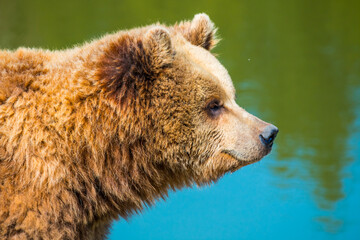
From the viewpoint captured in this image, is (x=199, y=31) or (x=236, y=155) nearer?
(x=236, y=155)

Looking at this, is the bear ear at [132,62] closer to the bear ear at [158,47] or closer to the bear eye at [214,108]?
the bear ear at [158,47]

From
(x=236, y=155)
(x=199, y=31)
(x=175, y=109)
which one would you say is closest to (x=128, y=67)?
(x=175, y=109)

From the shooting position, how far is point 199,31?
4.68 m

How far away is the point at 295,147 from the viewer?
38.2ft

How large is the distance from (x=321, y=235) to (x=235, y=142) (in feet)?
19.5

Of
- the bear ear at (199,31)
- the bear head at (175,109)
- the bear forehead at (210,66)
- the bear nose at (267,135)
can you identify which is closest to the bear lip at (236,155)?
the bear head at (175,109)

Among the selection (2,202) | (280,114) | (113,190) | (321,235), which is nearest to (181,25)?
(113,190)

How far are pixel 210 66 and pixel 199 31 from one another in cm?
46

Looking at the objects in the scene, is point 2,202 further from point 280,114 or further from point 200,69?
point 280,114

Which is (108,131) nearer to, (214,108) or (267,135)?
(214,108)

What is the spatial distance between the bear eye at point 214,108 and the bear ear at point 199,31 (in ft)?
2.25

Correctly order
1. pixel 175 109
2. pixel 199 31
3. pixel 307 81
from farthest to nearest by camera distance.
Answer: pixel 307 81 → pixel 199 31 → pixel 175 109

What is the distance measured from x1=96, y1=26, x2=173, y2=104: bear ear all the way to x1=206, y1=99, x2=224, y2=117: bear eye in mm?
474

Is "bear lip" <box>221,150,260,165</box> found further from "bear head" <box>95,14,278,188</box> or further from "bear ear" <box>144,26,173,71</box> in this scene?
"bear ear" <box>144,26,173,71</box>
